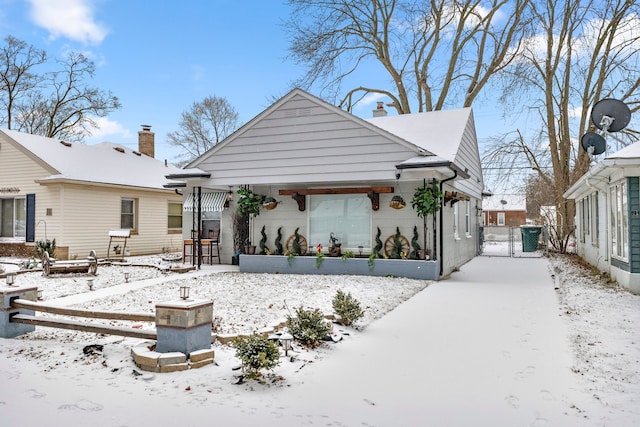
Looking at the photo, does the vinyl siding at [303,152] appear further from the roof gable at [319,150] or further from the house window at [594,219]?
the house window at [594,219]

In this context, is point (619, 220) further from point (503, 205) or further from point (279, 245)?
point (503, 205)

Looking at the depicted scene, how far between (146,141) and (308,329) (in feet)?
62.4

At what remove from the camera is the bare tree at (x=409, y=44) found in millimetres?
22266

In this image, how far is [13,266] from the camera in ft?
41.0

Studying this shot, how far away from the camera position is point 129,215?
16969 mm

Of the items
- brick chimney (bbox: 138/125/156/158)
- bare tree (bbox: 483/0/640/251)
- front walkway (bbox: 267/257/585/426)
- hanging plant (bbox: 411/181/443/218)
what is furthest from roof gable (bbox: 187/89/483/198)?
brick chimney (bbox: 138/125/156/158)

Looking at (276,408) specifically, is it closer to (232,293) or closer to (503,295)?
(232,293)

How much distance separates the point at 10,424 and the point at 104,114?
29798 millimetres

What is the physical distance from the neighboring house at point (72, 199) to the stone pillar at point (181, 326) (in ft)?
39.0

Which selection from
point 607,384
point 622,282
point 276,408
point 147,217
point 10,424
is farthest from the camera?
point 147,217

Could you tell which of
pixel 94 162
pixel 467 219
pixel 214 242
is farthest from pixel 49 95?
pixel 467 219

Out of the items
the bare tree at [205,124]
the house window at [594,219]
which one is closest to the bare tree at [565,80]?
the house window at [594,219]

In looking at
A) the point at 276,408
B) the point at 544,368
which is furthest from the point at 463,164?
the point at 276,408

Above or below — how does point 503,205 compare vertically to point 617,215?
above
